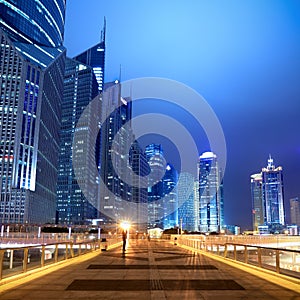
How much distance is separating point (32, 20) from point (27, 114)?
45796 mm

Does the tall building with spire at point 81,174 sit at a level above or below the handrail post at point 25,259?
above

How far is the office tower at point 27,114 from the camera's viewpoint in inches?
4877

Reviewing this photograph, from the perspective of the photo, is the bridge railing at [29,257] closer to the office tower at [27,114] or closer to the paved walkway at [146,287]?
the paved walkway at [146,287]

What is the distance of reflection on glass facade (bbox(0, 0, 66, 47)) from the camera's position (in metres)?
142

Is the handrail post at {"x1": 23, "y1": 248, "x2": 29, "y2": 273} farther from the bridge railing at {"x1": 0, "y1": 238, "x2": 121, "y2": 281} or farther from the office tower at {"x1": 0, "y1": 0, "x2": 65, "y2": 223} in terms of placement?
the office tower at {"x1": 0, "y1": 0, "x2": 65, "y2": 223}

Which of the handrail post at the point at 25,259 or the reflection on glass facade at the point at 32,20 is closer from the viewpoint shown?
the handrail post at the point at 25,259

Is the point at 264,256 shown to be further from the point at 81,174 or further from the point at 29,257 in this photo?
the point at 81,174

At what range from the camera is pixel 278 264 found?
11.8m

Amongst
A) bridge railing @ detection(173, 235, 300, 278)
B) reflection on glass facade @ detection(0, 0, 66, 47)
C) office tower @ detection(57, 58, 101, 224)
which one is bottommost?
bridge railing @ detection(173, 235, 300, 278)

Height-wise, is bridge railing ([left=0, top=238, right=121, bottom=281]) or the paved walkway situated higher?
bridge railing ([left=0, top=238, right=121, bottom=281])

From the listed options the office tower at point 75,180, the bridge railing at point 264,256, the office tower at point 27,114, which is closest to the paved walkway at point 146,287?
the bridge railing at point 264,256

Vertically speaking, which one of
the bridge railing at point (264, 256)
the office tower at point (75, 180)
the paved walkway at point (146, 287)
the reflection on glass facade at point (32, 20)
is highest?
the reflection on glass facade at point (32, 20)

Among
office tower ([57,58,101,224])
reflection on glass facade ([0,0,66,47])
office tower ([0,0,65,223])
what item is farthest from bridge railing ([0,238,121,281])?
office tower ([57,58,101,224])

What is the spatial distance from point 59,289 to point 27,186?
124 meters
